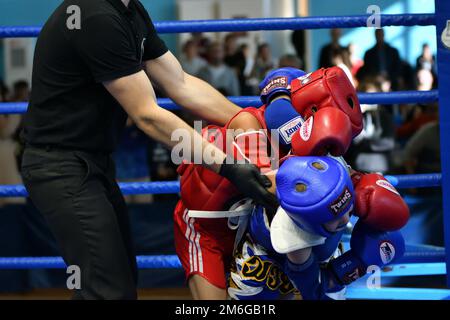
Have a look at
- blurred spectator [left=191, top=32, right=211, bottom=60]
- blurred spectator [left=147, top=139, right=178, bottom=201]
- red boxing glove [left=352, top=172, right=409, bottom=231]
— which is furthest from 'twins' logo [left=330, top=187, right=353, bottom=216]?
blurred spectator [left=191, top=32, right=211, bottom=60]

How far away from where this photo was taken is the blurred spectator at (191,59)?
7375 mm

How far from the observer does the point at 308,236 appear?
2660 mm

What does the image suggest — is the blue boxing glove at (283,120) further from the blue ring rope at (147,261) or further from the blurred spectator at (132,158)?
the blurred spectator at (132,158)

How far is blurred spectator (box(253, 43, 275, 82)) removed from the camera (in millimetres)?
7270

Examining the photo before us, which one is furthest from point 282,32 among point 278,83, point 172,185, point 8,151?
point 278,83

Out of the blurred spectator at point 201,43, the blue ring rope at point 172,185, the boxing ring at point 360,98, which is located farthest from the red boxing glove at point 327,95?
the blurred spectator at point 201,43

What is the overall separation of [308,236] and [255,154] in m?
0.37

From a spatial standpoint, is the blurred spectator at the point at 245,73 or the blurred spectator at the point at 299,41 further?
the blurred spectator at the point at 299,41

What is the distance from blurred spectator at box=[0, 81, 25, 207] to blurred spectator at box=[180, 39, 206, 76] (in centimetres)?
177

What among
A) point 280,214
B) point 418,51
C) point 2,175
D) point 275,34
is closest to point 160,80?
point 280,214

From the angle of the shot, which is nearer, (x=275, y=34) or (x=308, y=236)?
(x=308, y=236)

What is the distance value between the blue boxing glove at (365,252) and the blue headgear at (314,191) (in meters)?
0.22

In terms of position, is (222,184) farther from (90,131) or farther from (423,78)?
(423,78)

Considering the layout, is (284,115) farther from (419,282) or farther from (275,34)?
(275,34)
